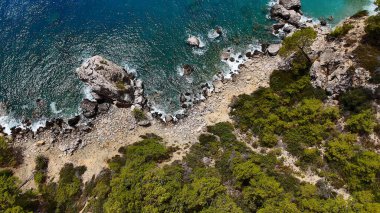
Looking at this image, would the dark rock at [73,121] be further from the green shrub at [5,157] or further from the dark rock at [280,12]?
the dark rock at [280,12]

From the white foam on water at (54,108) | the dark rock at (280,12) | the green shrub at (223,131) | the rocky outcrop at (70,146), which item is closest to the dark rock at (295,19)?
the dark rock at (280,12)

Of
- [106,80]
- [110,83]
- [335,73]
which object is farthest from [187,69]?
[335,73]

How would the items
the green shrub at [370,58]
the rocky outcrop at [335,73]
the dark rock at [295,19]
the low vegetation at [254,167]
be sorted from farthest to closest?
1. the dark rock at [295,19]
2. the rocky outcrop at [335,73]
3. the green shrub at [370,58]
4. the low vegetation at [254,167]

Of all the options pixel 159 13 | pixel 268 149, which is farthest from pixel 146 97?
pixel 268 149

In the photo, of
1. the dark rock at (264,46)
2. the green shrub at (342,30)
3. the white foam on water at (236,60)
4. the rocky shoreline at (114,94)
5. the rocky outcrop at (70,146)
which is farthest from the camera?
the dark rock at (264,46)

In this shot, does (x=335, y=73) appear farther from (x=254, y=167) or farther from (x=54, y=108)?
(x=54, y=108)

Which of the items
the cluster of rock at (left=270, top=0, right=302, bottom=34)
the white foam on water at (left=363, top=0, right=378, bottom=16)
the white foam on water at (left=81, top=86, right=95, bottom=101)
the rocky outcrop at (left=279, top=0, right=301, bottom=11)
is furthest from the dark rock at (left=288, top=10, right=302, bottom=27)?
the white foam on water at (left=81, top=86, right=95, bottom=101)
